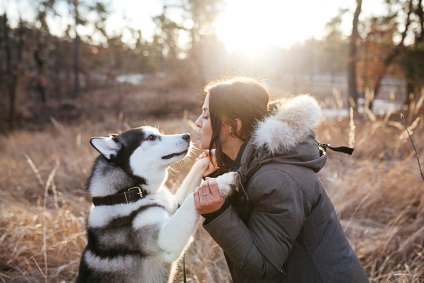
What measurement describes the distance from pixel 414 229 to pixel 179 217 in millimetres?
2715

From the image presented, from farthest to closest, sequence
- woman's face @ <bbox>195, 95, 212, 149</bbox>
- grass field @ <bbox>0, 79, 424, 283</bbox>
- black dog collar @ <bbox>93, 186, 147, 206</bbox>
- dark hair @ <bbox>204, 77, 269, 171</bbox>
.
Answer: grass field @ <bbox>0, 79, 424, 283</bbox> → black dog collar @ <bbox>93, 186, 147, 206</bbox> → woman's face @ <bbox>195, 95, 212, 149</bbox> → dark hair @ <bbox>204, 77, 269, 171</bbox>

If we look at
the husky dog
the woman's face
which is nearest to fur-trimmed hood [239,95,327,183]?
the woman's face

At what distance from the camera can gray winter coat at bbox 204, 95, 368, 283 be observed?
177cm

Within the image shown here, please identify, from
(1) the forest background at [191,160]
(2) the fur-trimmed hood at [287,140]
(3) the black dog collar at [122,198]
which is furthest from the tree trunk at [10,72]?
(2) the fur-trimmed hood at [287,140]

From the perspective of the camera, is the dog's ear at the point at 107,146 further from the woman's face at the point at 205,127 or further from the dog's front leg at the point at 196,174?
the woman's face at the point at 205,127

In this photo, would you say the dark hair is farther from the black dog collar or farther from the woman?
the black dog collar

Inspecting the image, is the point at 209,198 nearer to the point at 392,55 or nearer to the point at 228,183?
the point at 228,183

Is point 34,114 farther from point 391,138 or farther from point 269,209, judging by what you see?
point 269,209

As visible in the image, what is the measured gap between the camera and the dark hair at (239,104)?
2.10 metres

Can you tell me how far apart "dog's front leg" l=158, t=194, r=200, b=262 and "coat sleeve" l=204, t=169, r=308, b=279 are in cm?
43

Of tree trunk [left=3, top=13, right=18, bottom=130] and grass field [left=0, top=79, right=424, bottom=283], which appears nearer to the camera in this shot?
grass field [left=0, top=79, right=424, bottom=283]

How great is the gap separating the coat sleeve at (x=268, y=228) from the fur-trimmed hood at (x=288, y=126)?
16 cm

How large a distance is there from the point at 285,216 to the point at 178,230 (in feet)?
2.56

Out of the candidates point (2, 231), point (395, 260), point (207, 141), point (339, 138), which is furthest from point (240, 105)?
point (339, 138)
